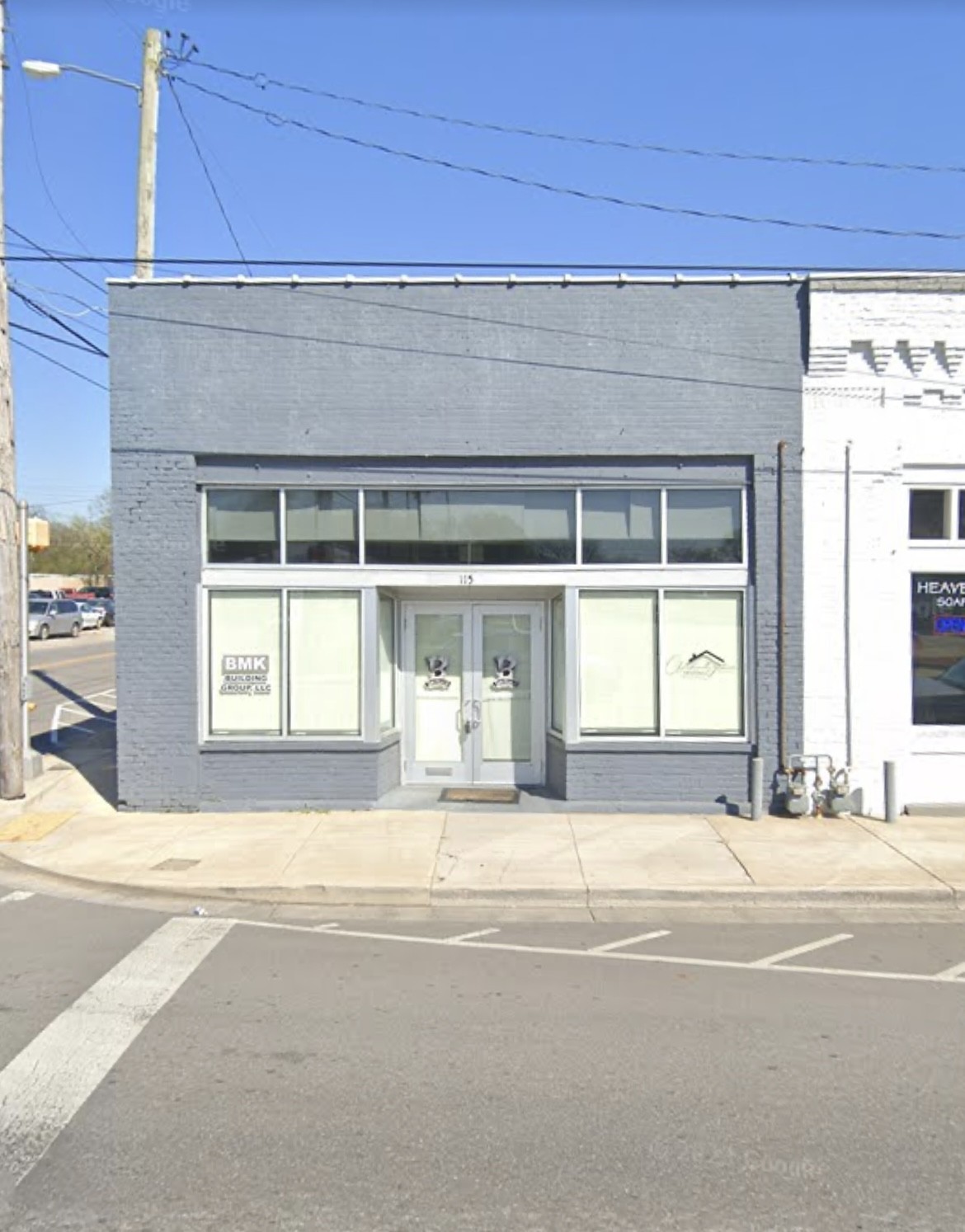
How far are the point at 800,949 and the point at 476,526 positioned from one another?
580 centimetres

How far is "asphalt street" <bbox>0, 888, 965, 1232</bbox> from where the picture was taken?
130 inches

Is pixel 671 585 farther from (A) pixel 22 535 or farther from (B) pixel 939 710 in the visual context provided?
(A) pixel 22 535

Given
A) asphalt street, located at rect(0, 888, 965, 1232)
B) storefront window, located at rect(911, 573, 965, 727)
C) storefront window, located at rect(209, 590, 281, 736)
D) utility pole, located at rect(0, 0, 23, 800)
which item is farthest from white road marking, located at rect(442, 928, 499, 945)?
utility pole, located at rect(0, 0, 23, 800)

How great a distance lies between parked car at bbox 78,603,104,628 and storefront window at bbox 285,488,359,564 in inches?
1362

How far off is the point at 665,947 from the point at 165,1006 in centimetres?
316

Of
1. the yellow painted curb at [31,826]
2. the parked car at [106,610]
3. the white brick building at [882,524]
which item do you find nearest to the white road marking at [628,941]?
the white brick building at [882,524]

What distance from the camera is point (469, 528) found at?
1070 cm

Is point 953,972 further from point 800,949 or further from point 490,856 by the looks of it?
point 490,856

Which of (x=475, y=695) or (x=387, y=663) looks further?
(x=475, y=695)

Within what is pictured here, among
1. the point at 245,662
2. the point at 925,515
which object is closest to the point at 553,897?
the point at 245,662

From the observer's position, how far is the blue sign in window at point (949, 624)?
10.6 metres

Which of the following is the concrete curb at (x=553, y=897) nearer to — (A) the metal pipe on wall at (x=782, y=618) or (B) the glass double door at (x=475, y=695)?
(A) the metal pipe on wall at (x=782, y=618)

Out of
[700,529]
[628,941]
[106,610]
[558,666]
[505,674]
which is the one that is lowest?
[628,941]

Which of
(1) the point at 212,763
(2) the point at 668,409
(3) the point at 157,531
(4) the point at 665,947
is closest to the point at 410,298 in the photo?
(2) the point at 668,409
